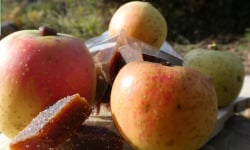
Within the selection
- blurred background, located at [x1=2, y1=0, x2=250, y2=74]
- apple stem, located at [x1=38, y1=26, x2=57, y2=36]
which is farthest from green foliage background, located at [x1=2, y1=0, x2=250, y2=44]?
apple stem, located at [x1=38, y1=26, x2=57, y2=36]

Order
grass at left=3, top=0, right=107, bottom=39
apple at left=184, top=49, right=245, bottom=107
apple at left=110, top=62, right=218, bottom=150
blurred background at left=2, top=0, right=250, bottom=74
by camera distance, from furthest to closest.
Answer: grass at left=3, top=0, right=107, bottom=39 → blurred background at left=2, top=0, right=250, bottom=74 → apple at left=184, top=49, right=245, bottom=107 → apple at left=110, top=62, right=218, bottom=150

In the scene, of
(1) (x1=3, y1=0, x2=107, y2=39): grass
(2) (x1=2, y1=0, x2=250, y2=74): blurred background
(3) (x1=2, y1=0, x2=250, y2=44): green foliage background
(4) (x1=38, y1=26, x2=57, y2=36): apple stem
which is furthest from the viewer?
(1) (x1=3, y1=0, x2=107, y2=39): grass

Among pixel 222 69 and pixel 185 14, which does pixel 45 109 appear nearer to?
pixel 222 69

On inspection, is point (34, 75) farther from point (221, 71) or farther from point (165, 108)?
point (221, 71)

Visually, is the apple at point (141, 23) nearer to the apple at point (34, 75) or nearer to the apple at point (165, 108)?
the apple at point (34, 75)

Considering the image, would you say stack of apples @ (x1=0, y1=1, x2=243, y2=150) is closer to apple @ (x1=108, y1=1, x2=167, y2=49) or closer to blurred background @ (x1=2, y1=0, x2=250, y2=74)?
apple @ (x1=108, y1=1, x2=167, y2=49)

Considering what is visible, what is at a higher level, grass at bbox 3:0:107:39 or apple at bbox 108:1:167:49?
apple at bbox 108:1:167:49

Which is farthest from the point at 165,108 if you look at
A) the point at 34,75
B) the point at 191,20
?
the point at 191,20
